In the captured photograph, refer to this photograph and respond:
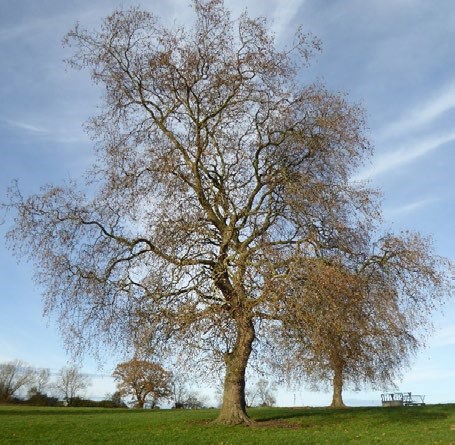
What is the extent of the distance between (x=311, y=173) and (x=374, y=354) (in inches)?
283

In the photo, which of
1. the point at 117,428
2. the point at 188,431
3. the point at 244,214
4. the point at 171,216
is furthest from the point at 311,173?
the point at 117,428

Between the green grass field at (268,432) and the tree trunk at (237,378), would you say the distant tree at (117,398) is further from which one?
the tree trunk at (237,378)

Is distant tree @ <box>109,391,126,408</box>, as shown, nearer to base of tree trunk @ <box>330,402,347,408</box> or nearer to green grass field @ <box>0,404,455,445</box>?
base of tree trunk @ <box>330,402,347,408</box>

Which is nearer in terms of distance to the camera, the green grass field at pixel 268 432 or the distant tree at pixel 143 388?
the green grass field at pixel 268 432

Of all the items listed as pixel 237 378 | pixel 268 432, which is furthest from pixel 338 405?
pixel 268 432

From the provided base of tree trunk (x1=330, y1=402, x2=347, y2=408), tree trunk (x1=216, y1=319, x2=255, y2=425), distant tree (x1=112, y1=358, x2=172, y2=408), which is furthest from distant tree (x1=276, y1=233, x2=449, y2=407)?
distant tree (x1=112, y1=358, x2=172, y2=408)

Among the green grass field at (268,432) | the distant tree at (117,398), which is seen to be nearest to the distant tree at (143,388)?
the distant tree at (117,398)

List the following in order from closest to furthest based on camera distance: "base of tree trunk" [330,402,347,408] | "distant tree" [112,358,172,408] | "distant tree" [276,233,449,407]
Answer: "distant tree" [276,233,449,407] < "base of tree trunk" [330,402,347,408] < "distant tree" [112,358,172,408]

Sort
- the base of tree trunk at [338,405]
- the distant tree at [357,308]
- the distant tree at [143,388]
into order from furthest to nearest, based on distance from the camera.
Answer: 1. the distant tree at [143,388]
2. the base of tree trunk at [338,405]
3. the distant tree at [357,308]

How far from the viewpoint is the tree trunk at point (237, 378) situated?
56.3ft

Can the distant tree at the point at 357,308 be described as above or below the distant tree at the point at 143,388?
above

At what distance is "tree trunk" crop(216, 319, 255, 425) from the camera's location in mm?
17161

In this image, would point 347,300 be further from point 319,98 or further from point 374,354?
point 319,98

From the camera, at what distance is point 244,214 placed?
19.7 meters
